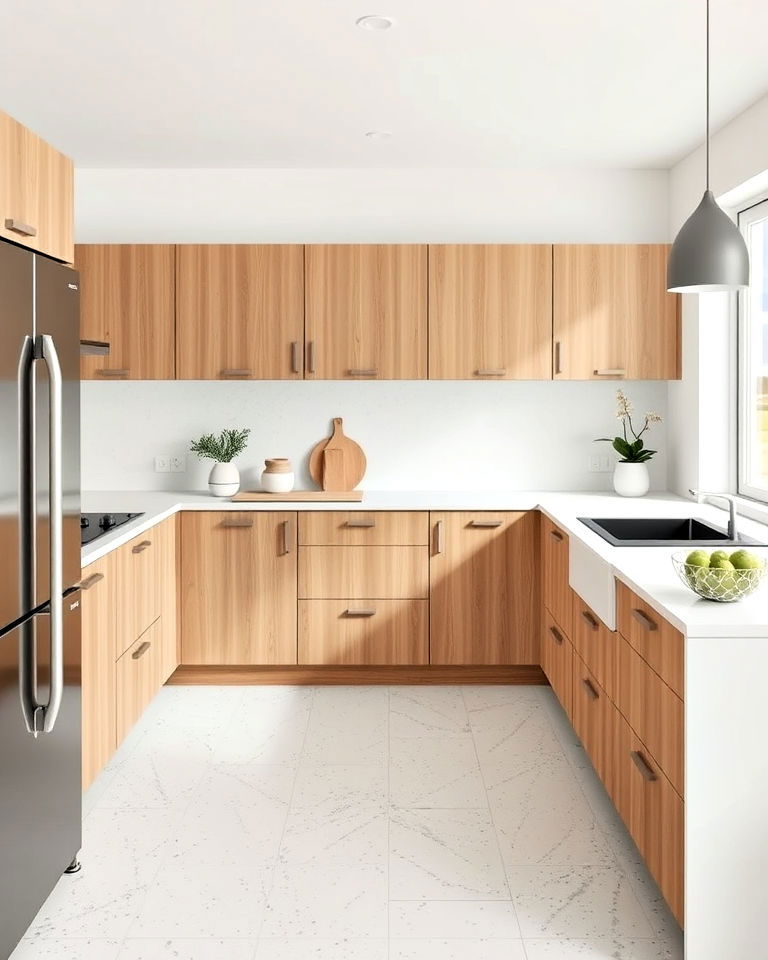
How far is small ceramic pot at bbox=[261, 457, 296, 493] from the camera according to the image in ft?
15.1

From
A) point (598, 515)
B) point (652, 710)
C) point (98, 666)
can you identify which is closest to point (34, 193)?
point (98, 666)

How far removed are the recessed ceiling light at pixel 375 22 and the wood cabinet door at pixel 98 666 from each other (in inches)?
74.9

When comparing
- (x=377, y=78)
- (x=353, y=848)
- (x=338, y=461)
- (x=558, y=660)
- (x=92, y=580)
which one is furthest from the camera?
(x=338, y=461)

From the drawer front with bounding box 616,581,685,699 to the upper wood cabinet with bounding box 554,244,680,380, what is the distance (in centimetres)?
191

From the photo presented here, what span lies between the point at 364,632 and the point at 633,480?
1.53m

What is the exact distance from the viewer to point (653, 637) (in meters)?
2.40

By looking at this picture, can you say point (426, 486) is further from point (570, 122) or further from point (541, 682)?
point (570, 122)

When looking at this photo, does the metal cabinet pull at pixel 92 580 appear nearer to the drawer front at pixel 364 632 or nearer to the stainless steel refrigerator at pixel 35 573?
the stainless steel refrigerator at pixel 35 573

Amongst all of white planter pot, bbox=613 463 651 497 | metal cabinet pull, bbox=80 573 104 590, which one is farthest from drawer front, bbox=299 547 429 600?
metal cabinet pull, bbox=80 573 104 590

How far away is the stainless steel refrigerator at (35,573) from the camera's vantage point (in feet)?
6.82

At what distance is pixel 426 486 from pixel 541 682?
1.17 meters

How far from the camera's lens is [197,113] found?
150 inches

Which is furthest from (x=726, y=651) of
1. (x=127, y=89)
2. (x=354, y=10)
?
(x=127, y=89)

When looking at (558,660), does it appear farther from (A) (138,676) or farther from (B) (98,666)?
(B) (98,666)
